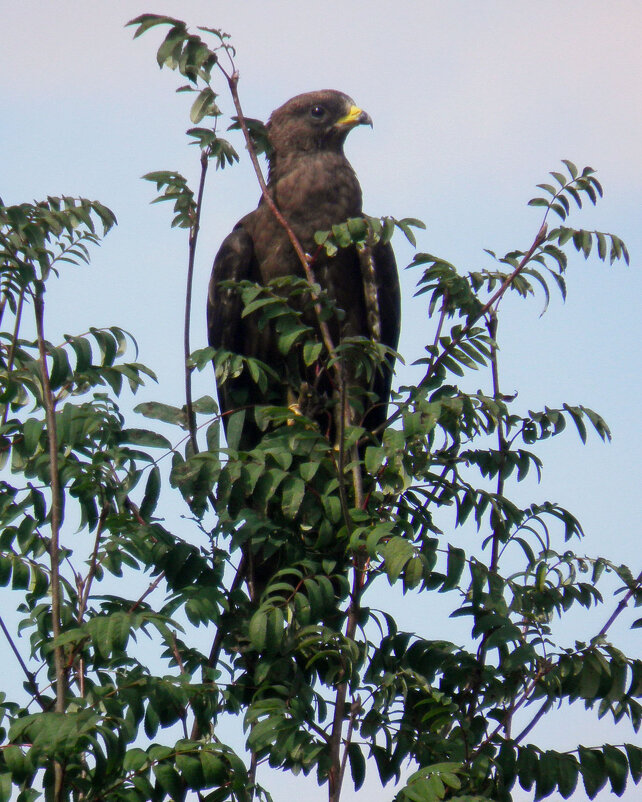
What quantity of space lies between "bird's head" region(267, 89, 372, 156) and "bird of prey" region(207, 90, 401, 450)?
51 millimetres

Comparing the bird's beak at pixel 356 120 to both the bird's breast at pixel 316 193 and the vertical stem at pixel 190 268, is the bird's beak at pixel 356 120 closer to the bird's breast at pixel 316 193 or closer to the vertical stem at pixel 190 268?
the bird's breast at pixel 316 193

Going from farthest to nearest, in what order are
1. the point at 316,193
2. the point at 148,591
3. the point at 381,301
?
the point at 381,301
the point at 316,193
the point at 148,591

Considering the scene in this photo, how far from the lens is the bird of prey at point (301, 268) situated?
5.12 metres

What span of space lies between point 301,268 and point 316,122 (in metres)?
1.12

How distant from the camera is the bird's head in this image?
18.9 ft

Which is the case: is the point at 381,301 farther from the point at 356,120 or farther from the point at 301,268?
the point at 356,120

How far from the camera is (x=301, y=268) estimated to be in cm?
508

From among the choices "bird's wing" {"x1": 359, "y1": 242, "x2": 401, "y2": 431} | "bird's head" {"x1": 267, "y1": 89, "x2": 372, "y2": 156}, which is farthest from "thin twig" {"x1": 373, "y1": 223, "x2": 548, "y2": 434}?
→ "bird's head" {"x1": 267, "y1": 89, "x2": 372, "y2": 156}

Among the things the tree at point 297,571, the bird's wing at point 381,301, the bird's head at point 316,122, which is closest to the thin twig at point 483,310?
the tree at point 297,571

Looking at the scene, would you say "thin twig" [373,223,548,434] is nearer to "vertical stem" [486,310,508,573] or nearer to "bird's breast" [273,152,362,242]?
"vertical stem" [486,310,508,573]

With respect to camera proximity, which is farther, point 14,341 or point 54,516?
point 14,341

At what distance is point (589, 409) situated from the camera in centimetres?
329

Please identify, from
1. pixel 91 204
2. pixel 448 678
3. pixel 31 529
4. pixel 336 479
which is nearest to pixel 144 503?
pixel 31 529

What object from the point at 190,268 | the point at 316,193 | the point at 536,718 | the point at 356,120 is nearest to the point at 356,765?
the point at 536,718
